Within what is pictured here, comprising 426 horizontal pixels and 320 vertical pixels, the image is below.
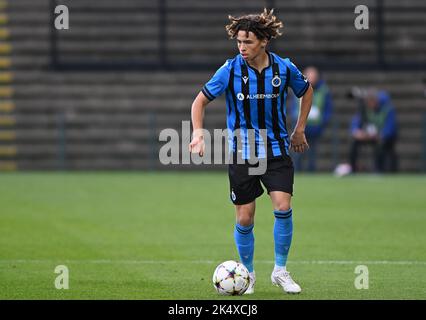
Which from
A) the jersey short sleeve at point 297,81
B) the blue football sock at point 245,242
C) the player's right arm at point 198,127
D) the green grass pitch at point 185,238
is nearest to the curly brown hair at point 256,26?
the jersey short sleeve at point 297,81

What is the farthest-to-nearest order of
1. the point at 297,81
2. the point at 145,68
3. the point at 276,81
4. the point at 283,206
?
the point at 145,68 → the point at 297,81 → the point at 276,81 → the point at 283,206

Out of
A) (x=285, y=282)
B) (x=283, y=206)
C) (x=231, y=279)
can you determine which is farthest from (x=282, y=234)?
(x=231, y=279)

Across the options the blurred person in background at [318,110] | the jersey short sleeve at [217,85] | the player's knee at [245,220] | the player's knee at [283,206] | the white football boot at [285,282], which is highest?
the jersey short sleeve at [217,85]

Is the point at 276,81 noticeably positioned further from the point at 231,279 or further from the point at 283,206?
the point at 231,279

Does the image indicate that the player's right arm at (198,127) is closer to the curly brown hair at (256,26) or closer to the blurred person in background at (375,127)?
the curly brown hair at (256,26)

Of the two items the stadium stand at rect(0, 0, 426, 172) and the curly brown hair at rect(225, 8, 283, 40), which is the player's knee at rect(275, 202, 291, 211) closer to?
the curly brown hair at rect(225, 8, 283, 40)

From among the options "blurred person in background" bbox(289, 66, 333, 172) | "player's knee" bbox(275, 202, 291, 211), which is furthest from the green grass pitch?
"blurred person in background" bbox(289, 66, 333, 172)

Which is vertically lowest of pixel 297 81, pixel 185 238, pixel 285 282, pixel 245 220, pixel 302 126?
pixel 185 238

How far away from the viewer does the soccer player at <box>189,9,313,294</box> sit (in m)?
8.99

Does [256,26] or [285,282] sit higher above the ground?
[256,26]

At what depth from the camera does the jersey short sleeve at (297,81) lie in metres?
9.23

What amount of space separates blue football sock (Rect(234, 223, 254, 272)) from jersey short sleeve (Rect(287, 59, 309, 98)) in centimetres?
119

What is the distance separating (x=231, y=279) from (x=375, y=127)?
1571 cm

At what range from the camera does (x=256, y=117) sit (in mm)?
9117
